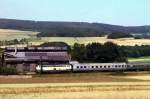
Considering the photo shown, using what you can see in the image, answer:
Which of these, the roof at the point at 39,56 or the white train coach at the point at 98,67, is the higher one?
the roof at the point at 39,56

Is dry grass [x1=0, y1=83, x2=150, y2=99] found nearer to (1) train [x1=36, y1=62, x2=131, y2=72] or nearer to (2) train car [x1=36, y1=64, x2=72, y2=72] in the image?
(2) train car [x1=36, y1=64, x2=72, y2=72]

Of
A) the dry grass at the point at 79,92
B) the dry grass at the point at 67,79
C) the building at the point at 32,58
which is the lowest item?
the dry grass at the point at 67,79

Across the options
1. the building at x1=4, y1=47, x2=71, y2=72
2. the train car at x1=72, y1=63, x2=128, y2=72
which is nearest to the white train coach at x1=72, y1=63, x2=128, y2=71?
the train car at x1=72, y1=63, x2=128, y2=72

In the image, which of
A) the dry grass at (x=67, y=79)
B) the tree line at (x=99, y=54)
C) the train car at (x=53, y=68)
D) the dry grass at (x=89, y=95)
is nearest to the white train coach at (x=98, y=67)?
the train car at (x=53, y=68)

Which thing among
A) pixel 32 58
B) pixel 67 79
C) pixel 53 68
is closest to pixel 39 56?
pixel 32 58

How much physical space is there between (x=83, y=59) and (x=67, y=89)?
2198 inches

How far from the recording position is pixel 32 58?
324 ft

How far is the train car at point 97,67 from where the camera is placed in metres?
88.3

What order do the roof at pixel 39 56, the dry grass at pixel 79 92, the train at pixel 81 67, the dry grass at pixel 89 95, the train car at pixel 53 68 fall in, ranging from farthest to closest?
1. the roof at pixel 39 56
2. the train at pixel 81 67
3. the train car at pixel 53 68
4. the dry grass at pixel 79 92
5. the dry grass at pixel 89 95

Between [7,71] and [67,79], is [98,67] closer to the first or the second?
[7,71]

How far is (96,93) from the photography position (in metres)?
52.4

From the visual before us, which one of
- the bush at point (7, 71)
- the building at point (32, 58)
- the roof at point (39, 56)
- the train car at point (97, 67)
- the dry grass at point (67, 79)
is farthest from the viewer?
the roof at point (39, 56)

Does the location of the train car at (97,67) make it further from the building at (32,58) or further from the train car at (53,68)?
the building at (32,58)

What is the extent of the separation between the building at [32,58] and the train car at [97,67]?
7.92 m
